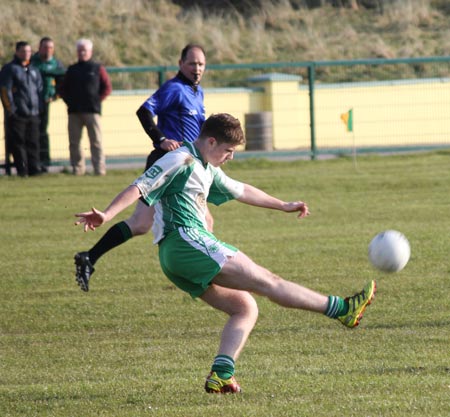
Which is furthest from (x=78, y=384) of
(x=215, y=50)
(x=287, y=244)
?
(x=215, y=50)

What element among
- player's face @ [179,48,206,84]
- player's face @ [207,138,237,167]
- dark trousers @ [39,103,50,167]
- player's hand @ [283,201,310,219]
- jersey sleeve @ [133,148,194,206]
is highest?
player's face @ [179,48,206,84]

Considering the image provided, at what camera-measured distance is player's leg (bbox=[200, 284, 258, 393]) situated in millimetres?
6117

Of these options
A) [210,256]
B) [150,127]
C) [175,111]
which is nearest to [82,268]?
[210,256]

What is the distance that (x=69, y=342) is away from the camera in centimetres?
810

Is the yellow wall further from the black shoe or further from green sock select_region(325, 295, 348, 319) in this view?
green sock select_region(325, 295, 348, 319)

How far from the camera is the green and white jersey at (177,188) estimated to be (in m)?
6.01

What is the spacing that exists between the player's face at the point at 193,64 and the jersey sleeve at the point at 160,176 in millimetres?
3504

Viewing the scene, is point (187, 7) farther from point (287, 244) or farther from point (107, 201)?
point (287, 244)

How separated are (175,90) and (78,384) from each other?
3.80 metres

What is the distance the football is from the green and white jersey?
1.29 meters

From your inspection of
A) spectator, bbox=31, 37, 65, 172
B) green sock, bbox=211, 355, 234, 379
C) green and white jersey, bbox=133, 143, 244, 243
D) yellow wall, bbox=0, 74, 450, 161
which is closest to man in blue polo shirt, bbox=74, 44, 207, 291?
green and white jersey, bbox=133, 143, 244, 243

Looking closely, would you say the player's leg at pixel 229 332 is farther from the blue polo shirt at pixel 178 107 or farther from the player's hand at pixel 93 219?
the blue polo shirt at pixel 178 107

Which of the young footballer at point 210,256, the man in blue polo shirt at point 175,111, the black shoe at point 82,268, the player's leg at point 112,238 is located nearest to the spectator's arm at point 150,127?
the man in blue polo shirt at point 175,111

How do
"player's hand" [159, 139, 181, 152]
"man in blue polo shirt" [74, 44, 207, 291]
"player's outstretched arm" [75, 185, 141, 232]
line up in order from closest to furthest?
"player's outstretched arm" [75, 185, 141, 232]
"player's hand" [159, 139, 181, 152]
"man in blue polo shirt" [74, 44, 207, 291]
